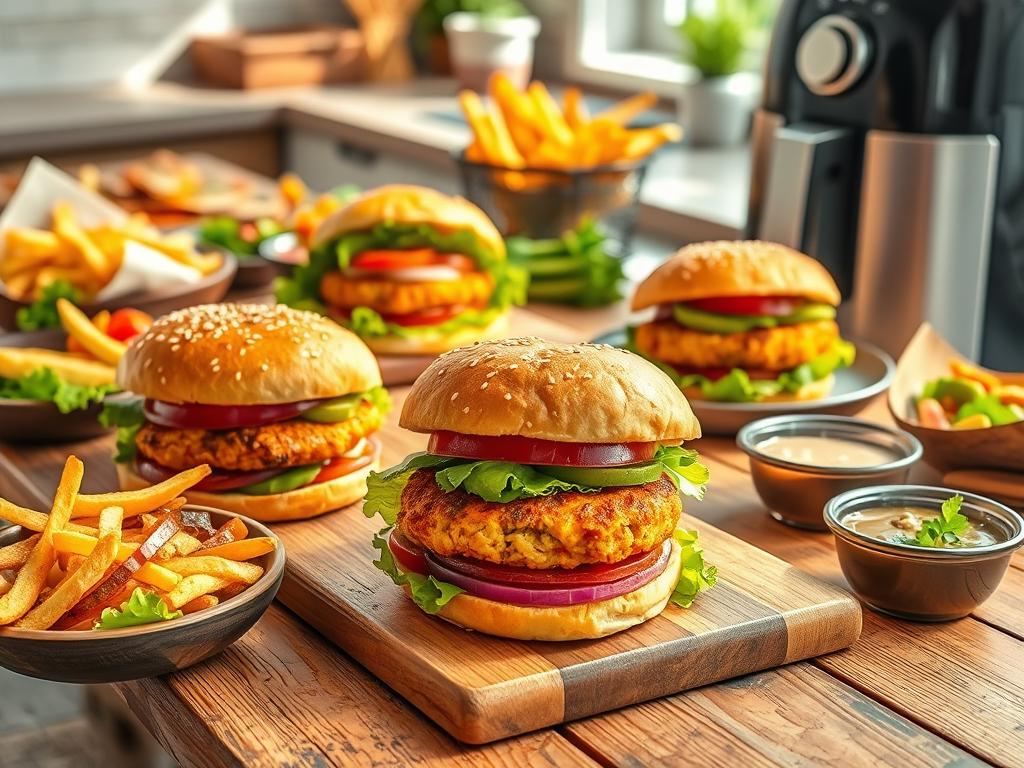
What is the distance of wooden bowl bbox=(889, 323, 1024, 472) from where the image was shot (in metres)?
2.15

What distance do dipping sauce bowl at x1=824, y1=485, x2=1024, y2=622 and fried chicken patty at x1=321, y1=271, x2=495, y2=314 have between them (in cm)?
115

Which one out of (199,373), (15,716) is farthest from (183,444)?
(15,716)

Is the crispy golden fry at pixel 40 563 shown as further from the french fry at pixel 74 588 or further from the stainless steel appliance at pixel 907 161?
the stainless steel appliance at pixel 907 161

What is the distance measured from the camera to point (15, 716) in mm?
4152

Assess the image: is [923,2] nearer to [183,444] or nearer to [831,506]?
[831,506]

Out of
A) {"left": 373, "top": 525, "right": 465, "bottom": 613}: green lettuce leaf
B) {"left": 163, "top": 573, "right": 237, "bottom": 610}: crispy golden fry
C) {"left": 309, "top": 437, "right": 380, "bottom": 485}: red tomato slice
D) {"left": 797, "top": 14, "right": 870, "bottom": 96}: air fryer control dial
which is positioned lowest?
{"left": 309, "top": 437, "right": 380, "bottom": 485}: red tomato slice

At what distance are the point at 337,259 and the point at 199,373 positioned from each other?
0.89 metres

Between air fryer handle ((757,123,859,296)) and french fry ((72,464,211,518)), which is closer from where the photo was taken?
french fry ((72,464,211,518))

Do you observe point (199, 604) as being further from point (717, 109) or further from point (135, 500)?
point (717, 109)

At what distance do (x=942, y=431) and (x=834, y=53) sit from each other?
86 centimetres

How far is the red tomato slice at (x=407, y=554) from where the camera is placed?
1.79 meters

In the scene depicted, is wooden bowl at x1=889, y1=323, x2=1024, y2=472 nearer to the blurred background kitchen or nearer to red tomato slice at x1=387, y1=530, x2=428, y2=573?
the blurred background kitchen

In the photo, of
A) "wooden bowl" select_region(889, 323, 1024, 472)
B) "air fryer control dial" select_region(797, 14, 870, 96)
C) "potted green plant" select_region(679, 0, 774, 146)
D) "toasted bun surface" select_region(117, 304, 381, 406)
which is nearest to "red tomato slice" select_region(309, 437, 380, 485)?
"toasted bun surface" select_region(117, 304, 381, 406)

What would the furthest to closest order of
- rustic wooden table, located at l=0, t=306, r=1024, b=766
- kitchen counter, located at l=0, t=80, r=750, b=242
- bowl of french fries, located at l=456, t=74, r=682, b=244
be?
kitchen counter, located at l=0, t=80, r=750, b=242 → bowl of french fries, located at l=456, t=74, r=682, b=244 → rustic wooden table, located at l=0, t=306, r=1024, b=766
